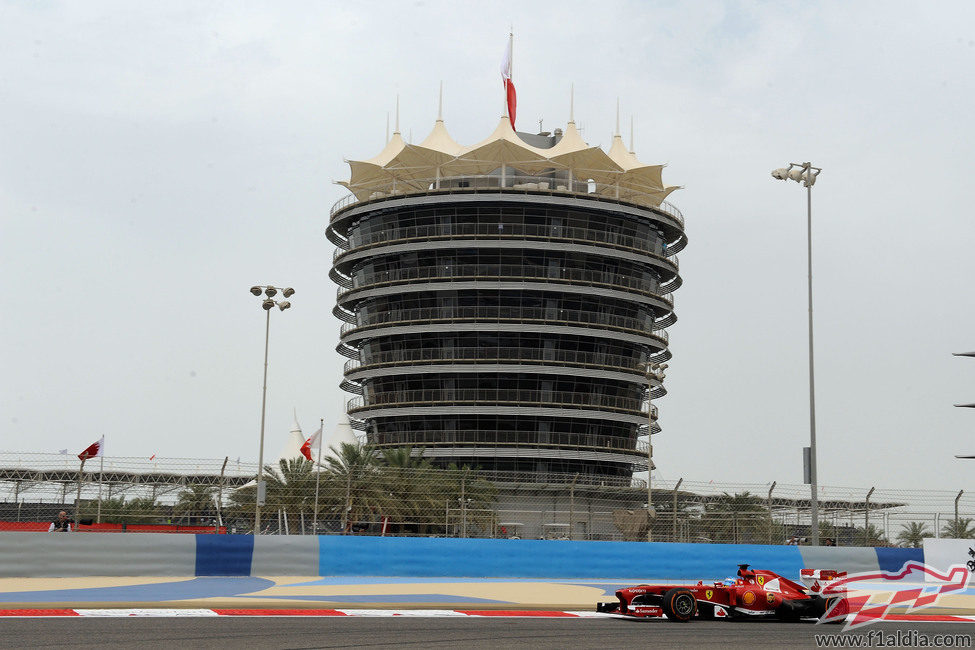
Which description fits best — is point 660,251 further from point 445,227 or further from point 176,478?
point 176,478

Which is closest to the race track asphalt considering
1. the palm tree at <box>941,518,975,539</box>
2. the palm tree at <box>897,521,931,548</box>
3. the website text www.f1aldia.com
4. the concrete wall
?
the website text www.f1aldia.com

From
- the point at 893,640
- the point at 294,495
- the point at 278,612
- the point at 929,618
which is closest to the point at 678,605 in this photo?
the point at 893,640

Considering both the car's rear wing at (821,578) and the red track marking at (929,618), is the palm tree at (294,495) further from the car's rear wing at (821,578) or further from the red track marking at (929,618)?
the red track marking at (929,618)

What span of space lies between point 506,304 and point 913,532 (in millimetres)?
46204

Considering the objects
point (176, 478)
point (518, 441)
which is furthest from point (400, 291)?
point (176, 478)

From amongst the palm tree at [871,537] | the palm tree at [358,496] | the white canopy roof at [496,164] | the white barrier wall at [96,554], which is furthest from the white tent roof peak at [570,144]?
the white barrier wall at [96,554]

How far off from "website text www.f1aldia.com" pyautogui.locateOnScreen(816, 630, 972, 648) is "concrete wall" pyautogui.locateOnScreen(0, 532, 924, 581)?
9717mm

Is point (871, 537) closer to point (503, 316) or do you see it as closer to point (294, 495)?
point (294, 495)

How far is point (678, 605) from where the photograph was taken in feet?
57.1

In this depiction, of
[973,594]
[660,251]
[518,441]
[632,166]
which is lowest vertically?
[973,594]

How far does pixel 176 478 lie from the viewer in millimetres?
85938

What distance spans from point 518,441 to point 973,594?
156ft

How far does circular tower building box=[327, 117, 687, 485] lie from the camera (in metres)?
72.7

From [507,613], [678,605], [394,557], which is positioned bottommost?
[507,613]
